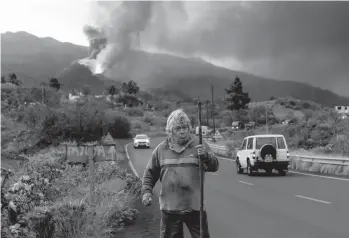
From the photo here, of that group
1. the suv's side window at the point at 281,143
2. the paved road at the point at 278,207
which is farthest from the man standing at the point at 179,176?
the suv's side window at the point at 281,143

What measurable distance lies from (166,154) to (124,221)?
5933mm

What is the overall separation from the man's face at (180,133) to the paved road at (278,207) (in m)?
4.79

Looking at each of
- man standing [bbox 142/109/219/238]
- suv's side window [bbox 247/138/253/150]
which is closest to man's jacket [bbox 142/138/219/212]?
man standing [bbox 142/109/219/238]

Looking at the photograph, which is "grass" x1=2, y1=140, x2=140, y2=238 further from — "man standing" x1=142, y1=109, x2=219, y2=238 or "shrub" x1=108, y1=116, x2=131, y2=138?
"shrub" x1=108, y1=116, x2=131, y2=138

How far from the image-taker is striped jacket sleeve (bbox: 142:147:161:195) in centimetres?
525

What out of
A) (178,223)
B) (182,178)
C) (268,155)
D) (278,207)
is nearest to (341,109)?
(268,155)

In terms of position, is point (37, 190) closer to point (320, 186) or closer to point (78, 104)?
point (320, 186)

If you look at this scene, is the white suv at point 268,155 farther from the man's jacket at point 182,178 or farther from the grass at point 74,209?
the man's jacket at point 182,178

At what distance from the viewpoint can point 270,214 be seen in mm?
11922

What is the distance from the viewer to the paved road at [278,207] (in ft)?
32.2

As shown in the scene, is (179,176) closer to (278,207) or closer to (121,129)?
(278,207)

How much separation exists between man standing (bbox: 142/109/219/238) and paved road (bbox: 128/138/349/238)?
456 cm

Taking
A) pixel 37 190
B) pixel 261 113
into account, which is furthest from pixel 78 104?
pixel 261 113

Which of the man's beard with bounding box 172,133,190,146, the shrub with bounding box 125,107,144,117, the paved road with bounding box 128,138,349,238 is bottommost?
the paved road with bounding box 128,138,349,238
